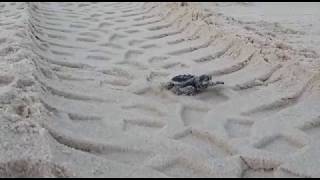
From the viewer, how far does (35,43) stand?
245 centimetres

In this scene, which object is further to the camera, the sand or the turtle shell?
the turtle shell

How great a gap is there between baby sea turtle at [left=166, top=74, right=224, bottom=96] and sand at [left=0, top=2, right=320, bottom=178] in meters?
0.04

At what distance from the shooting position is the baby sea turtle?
6.23 ft

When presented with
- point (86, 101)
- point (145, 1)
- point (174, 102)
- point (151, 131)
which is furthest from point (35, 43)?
point (145, 1)

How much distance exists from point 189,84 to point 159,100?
15cm

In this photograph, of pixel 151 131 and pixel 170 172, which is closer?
pixel 170 172

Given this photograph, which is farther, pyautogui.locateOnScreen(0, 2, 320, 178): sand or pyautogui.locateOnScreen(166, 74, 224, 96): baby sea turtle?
pyautogui.locateOnScreen(166, 74, 224, 96): baby sea turtle

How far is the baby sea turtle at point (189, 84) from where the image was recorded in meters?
1.90

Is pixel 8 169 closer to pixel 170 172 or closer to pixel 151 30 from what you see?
pixel 170 172

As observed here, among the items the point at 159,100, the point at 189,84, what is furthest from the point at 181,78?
the point at 159,100

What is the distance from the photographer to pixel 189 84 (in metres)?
1.94

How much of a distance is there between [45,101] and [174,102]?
Answer: 17.5 inches

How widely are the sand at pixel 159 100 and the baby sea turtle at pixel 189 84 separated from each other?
0.04m

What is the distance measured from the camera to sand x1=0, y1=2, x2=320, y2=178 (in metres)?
1.30
